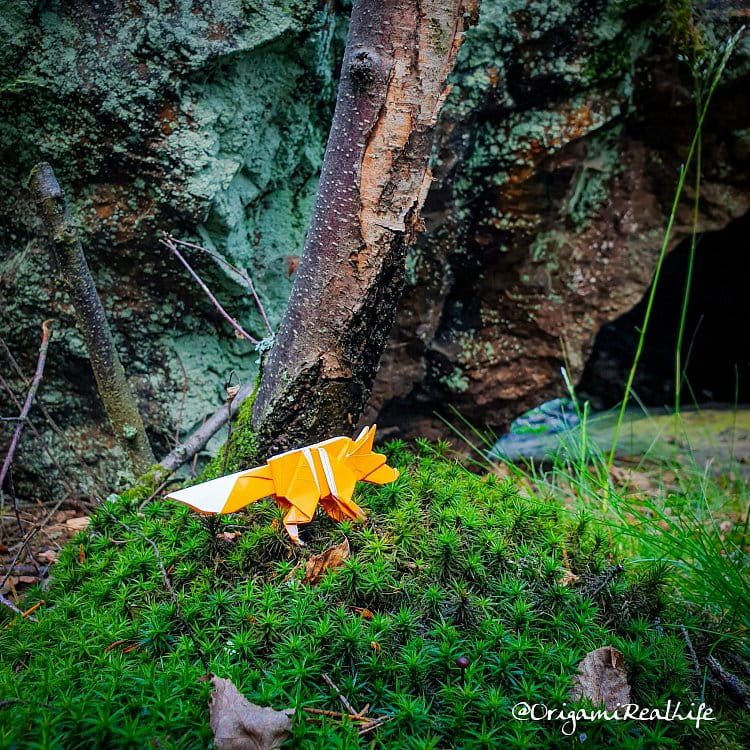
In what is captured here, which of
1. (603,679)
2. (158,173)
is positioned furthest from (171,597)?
(158,173)

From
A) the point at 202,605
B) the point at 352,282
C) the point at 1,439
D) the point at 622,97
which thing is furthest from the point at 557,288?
the point at 1,439

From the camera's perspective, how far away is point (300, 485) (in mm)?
1686

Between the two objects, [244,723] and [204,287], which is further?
[204,287]

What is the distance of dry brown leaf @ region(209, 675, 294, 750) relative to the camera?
1154 mm

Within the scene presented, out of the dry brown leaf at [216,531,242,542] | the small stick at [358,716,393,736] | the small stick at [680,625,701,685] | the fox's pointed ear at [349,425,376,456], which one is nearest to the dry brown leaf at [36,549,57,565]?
the dry brown leaf at [216,531,242,542]

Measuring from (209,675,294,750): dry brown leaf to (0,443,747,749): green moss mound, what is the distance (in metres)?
0.03

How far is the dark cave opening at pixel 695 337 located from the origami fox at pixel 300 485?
3.28 m

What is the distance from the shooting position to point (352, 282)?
1845 mm

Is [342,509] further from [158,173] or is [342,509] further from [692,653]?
[158,173]

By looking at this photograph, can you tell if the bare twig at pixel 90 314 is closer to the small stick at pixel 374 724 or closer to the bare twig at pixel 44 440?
the bare twig at pixel 44 440

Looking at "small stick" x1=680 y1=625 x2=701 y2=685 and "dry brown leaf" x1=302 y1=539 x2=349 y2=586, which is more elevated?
"dry brown leaf" x1=302 y1=539 x2=349 y2=586

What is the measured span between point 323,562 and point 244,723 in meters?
0.50

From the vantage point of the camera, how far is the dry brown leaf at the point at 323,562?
5.29ft

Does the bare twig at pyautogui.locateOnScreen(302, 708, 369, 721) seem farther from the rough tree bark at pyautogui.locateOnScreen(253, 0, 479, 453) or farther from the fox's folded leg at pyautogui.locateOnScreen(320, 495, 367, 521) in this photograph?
the rough tree bark at pyautogui.locateOnScreen(253, 0, 479, 453)
